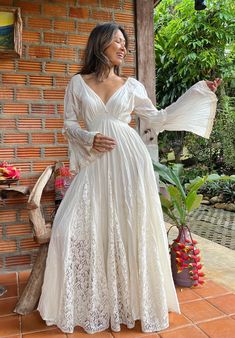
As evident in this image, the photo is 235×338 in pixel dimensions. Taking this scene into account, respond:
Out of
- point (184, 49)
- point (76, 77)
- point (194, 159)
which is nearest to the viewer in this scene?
point (76, 77)

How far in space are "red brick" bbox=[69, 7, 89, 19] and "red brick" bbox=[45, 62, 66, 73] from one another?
1.38 feet

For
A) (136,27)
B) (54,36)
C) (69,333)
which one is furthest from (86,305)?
(136,27)

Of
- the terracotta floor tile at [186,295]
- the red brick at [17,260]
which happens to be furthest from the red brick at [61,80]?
the terracotta floor tile at [186,295]

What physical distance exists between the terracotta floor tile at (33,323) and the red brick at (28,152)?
122cm

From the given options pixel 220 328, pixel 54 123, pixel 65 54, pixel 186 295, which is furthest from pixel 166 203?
pixel 65 54

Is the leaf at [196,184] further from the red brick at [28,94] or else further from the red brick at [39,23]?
the red brick at [39,23]

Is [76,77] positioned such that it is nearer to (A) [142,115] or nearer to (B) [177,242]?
(A) [142,115]

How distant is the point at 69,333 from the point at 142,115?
4.29ft

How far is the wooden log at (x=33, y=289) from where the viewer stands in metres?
2.05

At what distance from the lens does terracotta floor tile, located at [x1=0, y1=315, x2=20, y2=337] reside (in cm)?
186

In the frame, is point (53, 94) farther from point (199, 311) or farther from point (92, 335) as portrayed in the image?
point (199, 311)

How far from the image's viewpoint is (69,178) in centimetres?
267

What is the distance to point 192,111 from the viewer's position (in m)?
2.01

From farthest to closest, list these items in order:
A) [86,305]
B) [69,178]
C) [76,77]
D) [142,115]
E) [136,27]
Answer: [136,27]
[69,178]
[142,115]
[76,77]
[86,305]
